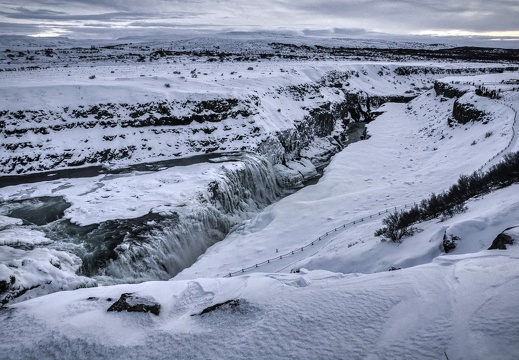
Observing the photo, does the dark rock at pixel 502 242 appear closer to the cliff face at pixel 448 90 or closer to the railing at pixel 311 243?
the railing at pixel 311 243

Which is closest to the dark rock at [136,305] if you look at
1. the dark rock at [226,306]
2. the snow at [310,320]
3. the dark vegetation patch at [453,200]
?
the snow at [310,320]

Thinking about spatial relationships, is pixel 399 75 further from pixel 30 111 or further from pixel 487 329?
pixel 487 329

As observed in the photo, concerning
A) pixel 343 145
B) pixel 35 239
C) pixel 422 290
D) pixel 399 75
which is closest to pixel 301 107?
pixel 343 145

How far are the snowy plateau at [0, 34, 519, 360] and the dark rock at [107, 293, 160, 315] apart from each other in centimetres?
6

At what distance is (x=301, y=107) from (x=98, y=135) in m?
24.5

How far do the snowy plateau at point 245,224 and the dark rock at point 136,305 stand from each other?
0.06 metres

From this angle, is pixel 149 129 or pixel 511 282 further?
pixel 149 129

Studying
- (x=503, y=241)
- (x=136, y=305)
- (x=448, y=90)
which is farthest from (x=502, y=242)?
(x=448, y=90)

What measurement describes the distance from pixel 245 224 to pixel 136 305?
51.1 feet

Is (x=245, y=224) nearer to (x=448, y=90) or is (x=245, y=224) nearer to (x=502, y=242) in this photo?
(x=502, y=242)

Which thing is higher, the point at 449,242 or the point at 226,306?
the point at 449,242

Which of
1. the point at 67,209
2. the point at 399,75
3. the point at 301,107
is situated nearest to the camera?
the point at 67,209

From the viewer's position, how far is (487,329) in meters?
6.27

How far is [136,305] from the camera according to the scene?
28.8 feet
